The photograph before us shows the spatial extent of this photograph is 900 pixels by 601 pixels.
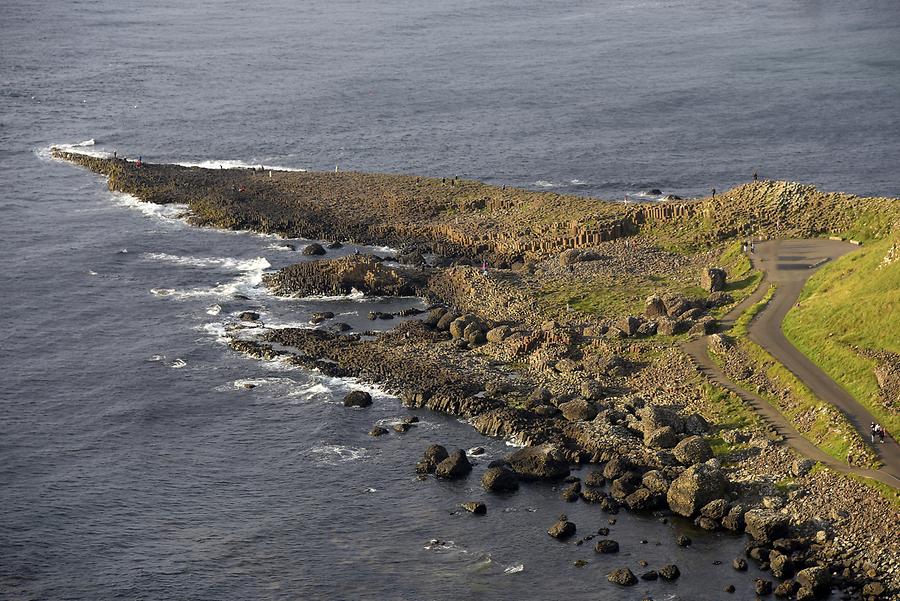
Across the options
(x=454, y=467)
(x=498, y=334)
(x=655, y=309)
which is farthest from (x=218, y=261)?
(x=454, y=467)

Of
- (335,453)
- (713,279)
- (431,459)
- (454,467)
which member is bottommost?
(335,453)

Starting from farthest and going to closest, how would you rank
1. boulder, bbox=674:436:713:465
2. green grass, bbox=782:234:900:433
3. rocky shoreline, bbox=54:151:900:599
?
green grass, bbox=782:234:900:433
boulder, bbox=674:436:713:465
rocky shoreline, bbox=54:151:900:599

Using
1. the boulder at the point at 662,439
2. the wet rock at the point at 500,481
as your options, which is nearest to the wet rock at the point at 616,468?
the boulder at the point at 662,439

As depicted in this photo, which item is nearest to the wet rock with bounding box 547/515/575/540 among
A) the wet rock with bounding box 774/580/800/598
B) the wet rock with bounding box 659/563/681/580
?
the wet rock with bounding box 659/563/681/580

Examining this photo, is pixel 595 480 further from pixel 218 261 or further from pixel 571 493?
pixel 218 261

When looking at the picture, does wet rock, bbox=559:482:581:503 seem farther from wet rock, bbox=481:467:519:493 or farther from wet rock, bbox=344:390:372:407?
wet rock, bbox=344:390:372:407

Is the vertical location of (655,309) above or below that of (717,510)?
above

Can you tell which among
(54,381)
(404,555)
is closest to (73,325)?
(54,381)

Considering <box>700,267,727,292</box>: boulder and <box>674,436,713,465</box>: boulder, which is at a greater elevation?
<box>700,267,727,292</box>: boulder
